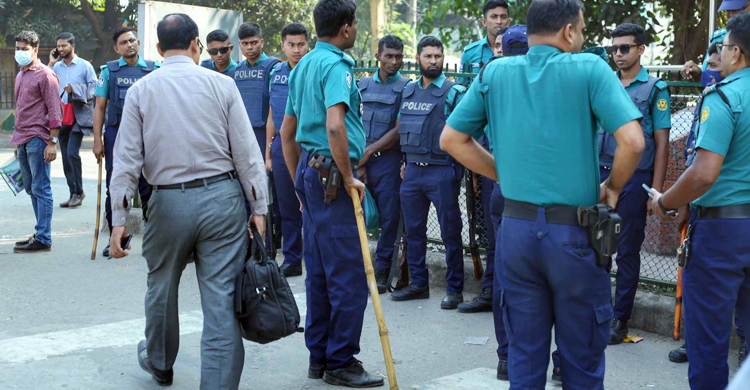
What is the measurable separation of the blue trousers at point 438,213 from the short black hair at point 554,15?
321 cm

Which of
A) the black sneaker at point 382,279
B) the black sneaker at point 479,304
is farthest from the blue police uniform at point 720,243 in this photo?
the black sneaker at point 382,279

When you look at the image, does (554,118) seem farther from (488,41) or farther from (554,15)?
(488,41)

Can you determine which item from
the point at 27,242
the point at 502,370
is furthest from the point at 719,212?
the point at 27,242

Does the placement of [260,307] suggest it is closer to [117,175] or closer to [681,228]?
[117,175]

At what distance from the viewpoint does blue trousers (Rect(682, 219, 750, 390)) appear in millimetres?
3816

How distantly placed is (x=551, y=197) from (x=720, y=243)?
97cm

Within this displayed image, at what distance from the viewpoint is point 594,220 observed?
3.35 m

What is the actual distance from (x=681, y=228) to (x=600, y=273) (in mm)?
1613

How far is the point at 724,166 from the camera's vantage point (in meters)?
3.84

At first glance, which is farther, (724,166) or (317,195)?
(317,195)

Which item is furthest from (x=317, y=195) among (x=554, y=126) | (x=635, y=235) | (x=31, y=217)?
(x=31, y=217)

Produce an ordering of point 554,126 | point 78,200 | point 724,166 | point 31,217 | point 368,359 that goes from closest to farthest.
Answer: point 554,126 → point 724,166 → point 368,359 → point 31,217 → point 78,200

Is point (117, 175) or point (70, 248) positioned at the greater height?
point (117, 175)

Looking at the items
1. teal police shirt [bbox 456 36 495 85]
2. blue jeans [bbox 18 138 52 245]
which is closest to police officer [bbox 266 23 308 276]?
teal police shirt [bbox 456 36 495 85]
